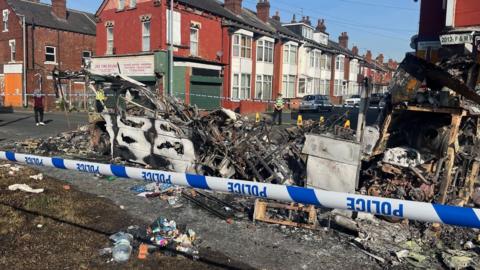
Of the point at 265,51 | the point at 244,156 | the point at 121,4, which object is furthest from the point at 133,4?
the point at 244,156

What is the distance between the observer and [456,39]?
12422mm

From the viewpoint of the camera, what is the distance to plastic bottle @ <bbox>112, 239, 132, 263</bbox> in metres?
4.37

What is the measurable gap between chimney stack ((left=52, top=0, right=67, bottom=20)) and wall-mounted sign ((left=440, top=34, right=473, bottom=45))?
31.1m

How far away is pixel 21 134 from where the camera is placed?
14047mm

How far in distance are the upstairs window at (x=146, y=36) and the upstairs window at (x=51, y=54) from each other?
11.1 m

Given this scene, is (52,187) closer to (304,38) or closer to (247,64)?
(247,64)

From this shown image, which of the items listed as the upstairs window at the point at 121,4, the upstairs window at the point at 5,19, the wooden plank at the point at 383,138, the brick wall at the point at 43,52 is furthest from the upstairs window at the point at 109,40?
the wooden plank at the point at 383,138

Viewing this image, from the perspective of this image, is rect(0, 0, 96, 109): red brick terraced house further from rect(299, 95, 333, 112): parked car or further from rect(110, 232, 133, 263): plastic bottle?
rect(110, 232, 133, 263): plastic bottle

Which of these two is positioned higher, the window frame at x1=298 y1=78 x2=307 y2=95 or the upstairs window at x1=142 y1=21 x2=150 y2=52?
the upstairs window at x1=142 y1=21 x2=150 y2=52

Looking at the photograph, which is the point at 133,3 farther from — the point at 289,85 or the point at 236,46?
the point at 289,85

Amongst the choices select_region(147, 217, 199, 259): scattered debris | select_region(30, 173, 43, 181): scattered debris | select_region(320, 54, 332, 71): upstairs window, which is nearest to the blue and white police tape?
select_region(147, 217, 199, 259): scattered debris

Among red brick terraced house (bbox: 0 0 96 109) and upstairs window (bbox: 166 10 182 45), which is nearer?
upstairs window (bbox: 166 10 182 45)

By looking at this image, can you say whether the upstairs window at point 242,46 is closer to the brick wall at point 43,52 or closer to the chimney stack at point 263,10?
the chimney stack at point 263,10

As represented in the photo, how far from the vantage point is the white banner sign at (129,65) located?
24375mm
